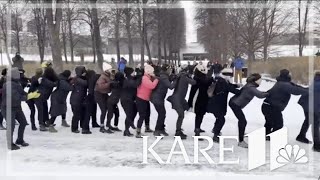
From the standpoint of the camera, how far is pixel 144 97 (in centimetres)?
845

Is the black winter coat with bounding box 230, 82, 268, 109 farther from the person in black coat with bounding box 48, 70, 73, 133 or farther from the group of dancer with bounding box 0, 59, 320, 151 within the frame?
the person in black coat with bounding box 48, 70, 73, 133

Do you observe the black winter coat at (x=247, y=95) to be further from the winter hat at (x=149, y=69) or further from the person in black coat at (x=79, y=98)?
the person in black coat at (x=79, y=98)

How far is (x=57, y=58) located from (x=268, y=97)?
11839 mm

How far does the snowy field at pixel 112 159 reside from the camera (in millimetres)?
6359

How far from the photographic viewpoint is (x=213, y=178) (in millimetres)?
6145

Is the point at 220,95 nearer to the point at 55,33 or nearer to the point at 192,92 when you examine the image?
the point at 192,92

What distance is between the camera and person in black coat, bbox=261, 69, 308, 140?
25.8ft

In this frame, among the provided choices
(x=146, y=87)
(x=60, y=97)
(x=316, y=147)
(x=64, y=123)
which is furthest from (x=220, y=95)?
(x=64, y=123)

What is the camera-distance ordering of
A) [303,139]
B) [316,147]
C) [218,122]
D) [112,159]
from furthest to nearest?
[218,122] → [303,139] → [316,147] → [112,159]

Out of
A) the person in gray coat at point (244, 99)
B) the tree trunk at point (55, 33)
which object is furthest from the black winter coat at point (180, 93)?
the tree trunk at point (55, 33)

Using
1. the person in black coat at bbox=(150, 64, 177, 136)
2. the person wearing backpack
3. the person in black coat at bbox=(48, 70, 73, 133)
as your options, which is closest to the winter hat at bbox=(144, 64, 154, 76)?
the person in black coat at bbox=(150, 64, 177, 136)

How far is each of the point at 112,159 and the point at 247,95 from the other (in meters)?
2.72

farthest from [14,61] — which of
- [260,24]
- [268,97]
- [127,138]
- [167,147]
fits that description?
[260,24]

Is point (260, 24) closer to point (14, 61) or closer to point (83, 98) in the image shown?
point (14, 61)
